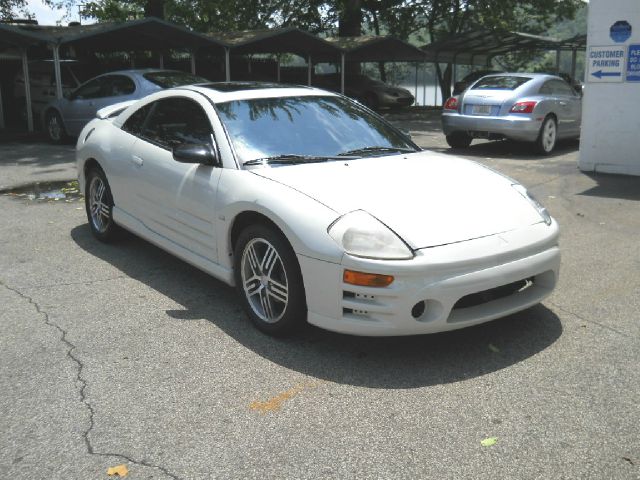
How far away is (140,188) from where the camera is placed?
18.6 ft

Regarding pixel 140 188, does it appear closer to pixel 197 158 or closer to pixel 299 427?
pixel 197 158

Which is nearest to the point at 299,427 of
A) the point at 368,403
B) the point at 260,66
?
the point at 368,403

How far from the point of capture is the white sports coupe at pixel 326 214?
3869 mm

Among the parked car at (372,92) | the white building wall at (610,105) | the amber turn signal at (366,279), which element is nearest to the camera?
the amber turn signal at (366,279)

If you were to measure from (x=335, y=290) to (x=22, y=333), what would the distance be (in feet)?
Answer: 6.85

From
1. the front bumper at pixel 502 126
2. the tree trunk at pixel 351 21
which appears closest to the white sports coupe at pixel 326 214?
the front bumper at pixel 502 126

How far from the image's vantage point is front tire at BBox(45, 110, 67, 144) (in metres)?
15.1

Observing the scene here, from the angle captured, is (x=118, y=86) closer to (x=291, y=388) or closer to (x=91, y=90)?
(x=91, y=90)

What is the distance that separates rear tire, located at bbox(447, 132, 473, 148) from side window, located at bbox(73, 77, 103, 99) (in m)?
7.03

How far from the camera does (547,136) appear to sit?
13156 millimetres

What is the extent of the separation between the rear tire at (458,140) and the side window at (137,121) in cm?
880

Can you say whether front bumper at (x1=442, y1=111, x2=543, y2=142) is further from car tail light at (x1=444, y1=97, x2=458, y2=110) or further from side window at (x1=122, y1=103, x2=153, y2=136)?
side window at (x1=122, y1=103, x2=153, y2=136)

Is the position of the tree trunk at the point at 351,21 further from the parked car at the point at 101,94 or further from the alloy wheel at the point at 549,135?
the alloy wheel at the point at 549,135

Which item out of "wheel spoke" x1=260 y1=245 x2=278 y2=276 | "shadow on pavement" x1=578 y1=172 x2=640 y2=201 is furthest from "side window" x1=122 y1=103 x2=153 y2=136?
"shadow on pavement" x1=578 y1=172 x2=640 y2=201
